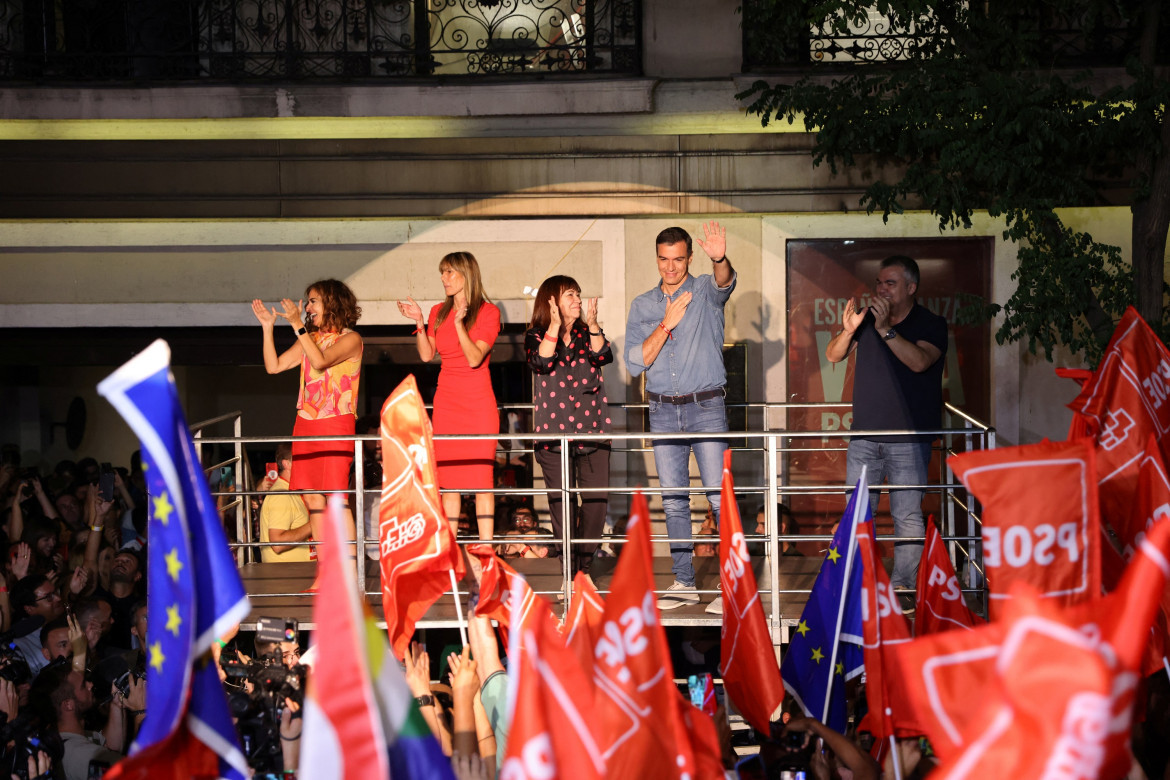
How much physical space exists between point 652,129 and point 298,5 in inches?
131

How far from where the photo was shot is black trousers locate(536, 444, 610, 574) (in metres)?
7.81

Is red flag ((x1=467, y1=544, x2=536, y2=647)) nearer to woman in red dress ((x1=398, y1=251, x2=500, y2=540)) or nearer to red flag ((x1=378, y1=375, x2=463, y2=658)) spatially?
red flag ((x1=378, y1=375, x2=463, y2=658))

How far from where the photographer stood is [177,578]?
3.82 metres

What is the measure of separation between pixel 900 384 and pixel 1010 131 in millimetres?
2401

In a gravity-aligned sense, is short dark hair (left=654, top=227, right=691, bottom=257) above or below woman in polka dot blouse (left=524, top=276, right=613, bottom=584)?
above

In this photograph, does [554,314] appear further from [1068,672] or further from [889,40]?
[1068,672]

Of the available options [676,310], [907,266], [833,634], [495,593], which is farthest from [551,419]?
[833,634]

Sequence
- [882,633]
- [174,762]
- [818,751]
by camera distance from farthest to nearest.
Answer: [882,633] → [818,751] → [174,762]

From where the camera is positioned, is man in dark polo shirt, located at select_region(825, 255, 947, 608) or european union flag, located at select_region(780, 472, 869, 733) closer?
european union flag, located at select_region(780, 472, 869, 733)

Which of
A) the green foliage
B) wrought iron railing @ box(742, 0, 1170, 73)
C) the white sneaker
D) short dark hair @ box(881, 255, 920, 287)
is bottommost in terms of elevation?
the white sneaker

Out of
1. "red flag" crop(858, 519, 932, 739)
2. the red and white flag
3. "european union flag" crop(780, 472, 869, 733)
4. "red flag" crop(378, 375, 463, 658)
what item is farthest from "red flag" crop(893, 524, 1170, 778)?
"red flag" crop(378, 375, 463, 658)

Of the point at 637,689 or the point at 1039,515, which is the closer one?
the point at 637,689

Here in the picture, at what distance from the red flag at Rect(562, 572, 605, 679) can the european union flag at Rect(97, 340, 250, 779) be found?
1.08 meters

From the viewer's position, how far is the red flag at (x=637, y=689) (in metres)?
3.73
